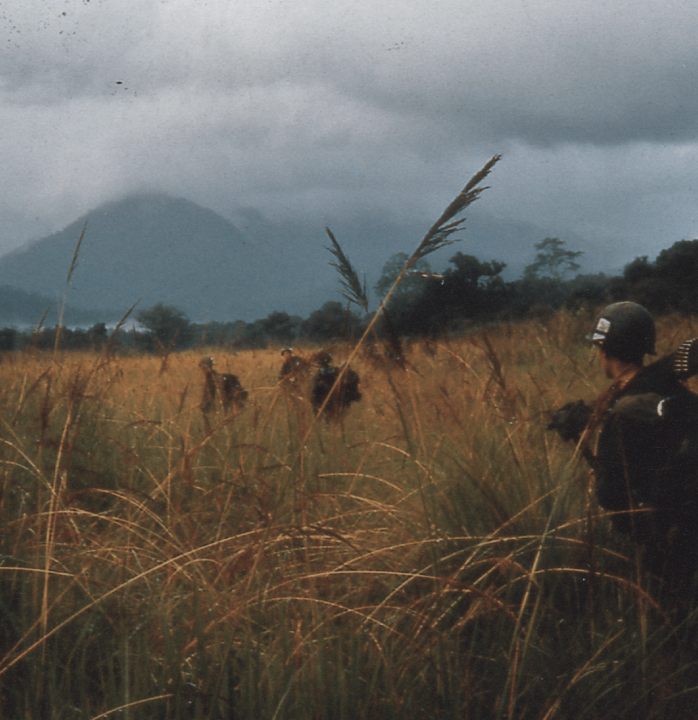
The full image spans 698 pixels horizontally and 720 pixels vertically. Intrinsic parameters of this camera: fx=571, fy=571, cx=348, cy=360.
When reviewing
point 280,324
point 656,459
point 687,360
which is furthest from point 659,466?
point 280,324

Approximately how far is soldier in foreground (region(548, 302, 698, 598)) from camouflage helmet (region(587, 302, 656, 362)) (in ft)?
0.81

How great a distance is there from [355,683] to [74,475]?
5.78ft

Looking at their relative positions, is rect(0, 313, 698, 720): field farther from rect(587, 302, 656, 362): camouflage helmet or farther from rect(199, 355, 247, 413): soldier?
rect(199, 355, 247, 413): soldier

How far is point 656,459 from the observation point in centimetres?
151

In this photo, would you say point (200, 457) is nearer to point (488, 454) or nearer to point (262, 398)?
point (262, 398)

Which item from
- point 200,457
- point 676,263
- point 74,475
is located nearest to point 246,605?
point 200,457

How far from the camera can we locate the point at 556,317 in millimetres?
8281

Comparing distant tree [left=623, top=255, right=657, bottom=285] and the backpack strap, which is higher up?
distant tree [left=623, top=255, right=657, bottom=285]

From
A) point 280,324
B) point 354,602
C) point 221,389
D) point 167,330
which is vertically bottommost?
point 354,602

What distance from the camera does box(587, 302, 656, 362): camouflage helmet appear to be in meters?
1.78

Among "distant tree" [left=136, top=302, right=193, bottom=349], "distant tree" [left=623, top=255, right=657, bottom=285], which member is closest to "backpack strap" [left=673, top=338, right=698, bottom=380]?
"distant tree" [left=136, top=302, right=193, bottom=349]

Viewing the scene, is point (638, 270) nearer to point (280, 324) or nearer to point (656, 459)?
point (280, 324)

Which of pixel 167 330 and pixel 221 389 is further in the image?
pixel 167 330

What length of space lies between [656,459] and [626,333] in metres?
0.45
